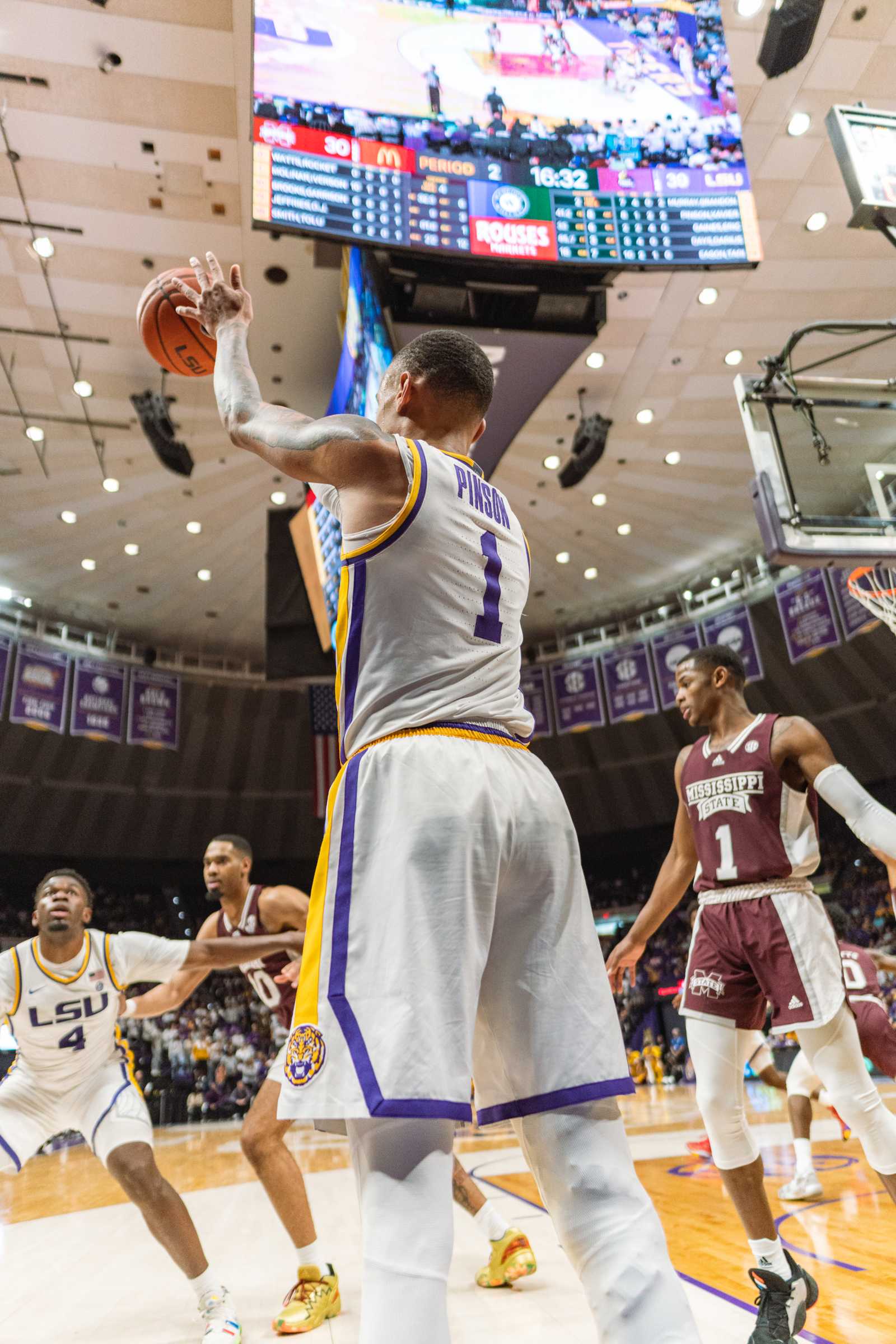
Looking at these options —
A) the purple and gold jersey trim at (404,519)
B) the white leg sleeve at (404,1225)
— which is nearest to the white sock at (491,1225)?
the white leg sleeve at (404,1225)

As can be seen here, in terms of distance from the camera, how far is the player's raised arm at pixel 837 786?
2725 mm

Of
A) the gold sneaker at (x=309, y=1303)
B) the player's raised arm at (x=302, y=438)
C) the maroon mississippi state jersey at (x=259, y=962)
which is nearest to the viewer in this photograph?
the player's raised arm at (x=302, y=438)

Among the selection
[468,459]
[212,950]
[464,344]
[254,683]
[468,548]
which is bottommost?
[212,950]

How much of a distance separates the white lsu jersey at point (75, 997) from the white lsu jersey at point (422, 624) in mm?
2767

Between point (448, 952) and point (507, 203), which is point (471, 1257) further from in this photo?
point (507, 203)

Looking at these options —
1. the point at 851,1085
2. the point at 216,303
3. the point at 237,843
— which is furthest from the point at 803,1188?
the point at 216,303

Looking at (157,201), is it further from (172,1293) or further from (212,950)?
(172,1293)

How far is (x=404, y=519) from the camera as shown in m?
1.50

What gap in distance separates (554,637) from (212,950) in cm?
1753

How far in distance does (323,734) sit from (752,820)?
13.7 meters

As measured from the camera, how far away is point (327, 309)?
1050cm

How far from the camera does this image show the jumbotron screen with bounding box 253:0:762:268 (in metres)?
6.77

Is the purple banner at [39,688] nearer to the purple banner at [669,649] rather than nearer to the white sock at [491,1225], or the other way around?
the purple banner at [669,649]

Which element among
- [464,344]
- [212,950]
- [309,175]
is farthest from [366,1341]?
[309,175]
